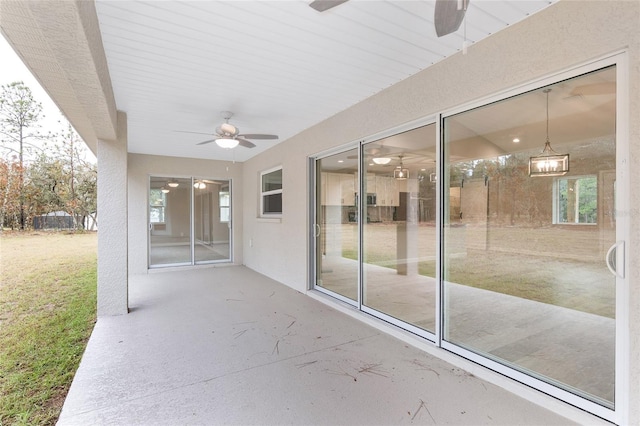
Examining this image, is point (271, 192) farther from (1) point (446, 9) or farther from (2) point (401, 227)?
(1) point (446, 9)

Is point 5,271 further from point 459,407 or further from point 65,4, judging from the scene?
point 459,407

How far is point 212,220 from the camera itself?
7625 millimetres

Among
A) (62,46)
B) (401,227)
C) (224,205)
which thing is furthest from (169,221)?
(62,46)

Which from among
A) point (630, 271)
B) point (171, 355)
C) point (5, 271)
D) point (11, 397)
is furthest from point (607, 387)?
point (5, 271)

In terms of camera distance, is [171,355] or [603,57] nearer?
[603,57]

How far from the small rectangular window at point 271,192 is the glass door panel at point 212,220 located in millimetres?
1405

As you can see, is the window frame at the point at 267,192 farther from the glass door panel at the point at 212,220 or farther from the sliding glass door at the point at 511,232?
the sliding glass door at the point at 511,232

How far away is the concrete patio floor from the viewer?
1932 millimetres

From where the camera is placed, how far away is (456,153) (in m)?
2.87

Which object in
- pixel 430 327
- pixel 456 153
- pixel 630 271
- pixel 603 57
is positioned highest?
pixel 603 57

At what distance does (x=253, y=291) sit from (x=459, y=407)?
373cm

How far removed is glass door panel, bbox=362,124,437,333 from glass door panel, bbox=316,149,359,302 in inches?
8.6

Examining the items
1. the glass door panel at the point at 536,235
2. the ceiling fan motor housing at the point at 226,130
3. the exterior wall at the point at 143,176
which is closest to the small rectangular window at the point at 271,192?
the exterior wall at the point at 143,176

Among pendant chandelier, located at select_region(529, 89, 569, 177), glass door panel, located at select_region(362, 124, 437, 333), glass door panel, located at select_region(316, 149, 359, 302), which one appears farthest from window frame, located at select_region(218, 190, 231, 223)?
pendant chandelier, located at select_region(529, 89, 569, 177)
